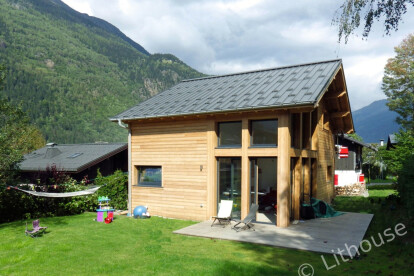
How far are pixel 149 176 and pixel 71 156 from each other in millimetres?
10224

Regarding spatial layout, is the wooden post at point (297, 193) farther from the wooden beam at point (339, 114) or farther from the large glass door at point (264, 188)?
the wooden beam at point (339, 114)

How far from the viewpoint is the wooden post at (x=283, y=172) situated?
412 inches

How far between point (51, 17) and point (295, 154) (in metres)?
142

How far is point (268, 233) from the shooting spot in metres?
9.81

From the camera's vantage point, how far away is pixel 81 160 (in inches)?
794

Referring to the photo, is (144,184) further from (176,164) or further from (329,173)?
(329,173)

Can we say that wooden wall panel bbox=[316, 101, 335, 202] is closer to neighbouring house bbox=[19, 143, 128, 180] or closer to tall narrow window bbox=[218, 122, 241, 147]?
tall narrow window bbox=[218, 122, 241, 147]

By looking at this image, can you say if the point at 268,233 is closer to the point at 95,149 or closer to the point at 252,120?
the point at 252,120

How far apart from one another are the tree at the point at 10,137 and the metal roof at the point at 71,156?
586 cm

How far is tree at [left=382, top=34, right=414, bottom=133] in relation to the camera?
111ft

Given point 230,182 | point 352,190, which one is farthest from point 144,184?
point 352,190

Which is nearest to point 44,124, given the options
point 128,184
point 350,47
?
point 128,184

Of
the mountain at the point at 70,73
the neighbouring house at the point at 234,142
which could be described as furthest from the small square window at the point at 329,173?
the mountain at the point at 70,73

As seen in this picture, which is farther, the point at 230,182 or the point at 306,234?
the point at 230,182
